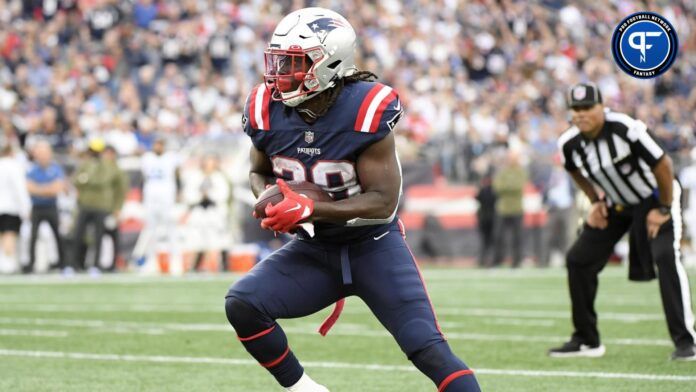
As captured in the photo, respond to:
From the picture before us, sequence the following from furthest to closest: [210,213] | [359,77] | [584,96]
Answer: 1. [210,213]
2. [584,96]
3. [359,77]

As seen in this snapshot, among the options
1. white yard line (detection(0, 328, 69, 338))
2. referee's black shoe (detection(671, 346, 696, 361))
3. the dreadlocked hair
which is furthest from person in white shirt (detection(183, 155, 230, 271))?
the dreadlocked hair

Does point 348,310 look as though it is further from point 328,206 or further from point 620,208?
point 328,206

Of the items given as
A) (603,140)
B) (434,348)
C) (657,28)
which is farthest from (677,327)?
(434,348)

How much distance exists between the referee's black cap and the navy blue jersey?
108 inches

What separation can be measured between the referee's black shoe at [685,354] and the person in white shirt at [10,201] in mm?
9915

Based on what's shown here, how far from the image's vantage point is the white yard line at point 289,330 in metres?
8.12

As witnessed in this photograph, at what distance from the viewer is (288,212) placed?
435 cm

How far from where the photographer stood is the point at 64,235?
17.1 metres

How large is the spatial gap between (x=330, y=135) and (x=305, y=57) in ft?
0.97

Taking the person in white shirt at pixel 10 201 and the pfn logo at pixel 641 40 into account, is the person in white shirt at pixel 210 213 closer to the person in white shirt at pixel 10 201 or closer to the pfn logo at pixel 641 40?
the person in white shirt at pixel 10 201

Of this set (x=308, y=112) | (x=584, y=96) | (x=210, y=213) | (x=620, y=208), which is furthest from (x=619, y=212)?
(x=210, y=213)

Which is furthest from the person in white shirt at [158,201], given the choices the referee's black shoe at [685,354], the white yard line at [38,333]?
the referee's black shoe at [685,354]

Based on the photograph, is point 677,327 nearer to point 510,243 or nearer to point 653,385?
point 653,385

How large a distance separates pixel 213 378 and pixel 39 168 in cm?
985
